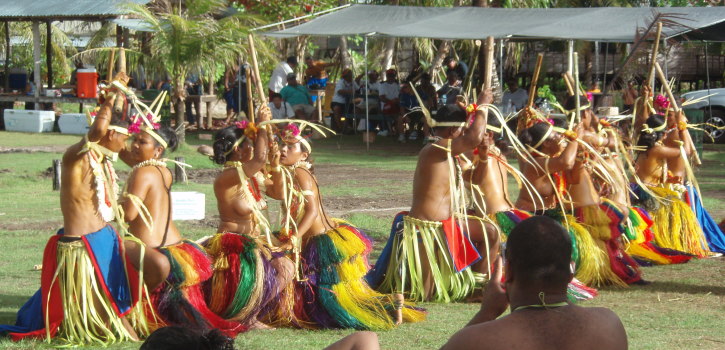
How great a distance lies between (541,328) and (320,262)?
3.21 m

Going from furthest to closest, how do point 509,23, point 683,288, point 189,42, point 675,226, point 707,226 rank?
point 509,23 → point 189,42 → point 707,226 → point 675,226 → point 683,288

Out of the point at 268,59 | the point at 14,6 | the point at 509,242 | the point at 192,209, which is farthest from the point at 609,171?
the point at 14,6

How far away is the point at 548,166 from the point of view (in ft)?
23.8

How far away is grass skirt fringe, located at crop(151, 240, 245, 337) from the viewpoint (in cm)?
536

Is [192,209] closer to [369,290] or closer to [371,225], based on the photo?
[371,225]

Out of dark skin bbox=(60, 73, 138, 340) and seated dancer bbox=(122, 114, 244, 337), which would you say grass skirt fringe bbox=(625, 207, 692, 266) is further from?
dark skin bbox=(60, 73, 138, 340)

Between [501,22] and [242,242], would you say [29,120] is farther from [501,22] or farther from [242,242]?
[242,242]

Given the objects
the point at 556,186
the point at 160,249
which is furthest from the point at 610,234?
the point at 160,249

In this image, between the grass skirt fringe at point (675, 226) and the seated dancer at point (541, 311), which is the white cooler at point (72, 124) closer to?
the grass skirt fringe at point (675, 226)

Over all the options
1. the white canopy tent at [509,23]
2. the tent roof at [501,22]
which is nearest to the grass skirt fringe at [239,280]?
the tent roof at [501,22]

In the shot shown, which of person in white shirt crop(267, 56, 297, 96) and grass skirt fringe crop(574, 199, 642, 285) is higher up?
person in white shirt crop(267, 56, 297, 96)

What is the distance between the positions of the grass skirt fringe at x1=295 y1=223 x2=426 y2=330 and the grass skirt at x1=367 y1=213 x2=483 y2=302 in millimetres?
509

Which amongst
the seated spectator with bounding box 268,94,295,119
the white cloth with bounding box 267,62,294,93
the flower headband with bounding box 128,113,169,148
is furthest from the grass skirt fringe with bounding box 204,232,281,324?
the white cloth with bounding box 267,62,294,93

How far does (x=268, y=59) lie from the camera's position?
20.5 metres
